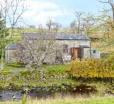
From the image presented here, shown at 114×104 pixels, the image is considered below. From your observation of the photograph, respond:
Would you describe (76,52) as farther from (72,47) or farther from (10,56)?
(10,56)

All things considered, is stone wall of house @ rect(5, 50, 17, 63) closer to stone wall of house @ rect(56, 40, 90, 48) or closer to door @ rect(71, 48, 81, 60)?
stone wall of house @ rect(56, 40, 90, 48)

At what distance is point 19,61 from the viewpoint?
52.2 meters

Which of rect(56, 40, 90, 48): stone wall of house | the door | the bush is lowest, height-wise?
the bush

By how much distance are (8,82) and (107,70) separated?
1094 centimetres

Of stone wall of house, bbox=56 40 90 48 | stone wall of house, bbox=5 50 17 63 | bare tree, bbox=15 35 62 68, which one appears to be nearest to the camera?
bare tree, bbox=15 35 62 68

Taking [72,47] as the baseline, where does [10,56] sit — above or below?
below

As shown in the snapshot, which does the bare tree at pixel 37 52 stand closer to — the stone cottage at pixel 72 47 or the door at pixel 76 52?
the stone cottage at pixel 72 47

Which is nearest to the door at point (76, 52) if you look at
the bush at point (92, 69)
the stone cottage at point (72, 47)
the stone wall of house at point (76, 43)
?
the stone cottage at point (72, 47)

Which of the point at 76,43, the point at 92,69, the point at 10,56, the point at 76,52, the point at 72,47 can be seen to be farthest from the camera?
the point at 76,43

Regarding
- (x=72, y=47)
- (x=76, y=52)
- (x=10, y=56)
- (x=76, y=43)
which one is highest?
(x=76, y=43)

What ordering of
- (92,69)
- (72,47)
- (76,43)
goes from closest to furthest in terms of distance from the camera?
1. (92,69)
2. (72,47)
3. (76,43)

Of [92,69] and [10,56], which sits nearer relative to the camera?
[92,69]

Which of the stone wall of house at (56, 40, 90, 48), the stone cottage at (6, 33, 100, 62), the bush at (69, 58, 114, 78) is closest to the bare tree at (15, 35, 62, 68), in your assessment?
the stone cottage at (6, 33, 100, 62)

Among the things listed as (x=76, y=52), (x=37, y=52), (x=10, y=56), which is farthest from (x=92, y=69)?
(x=76, y=52)
